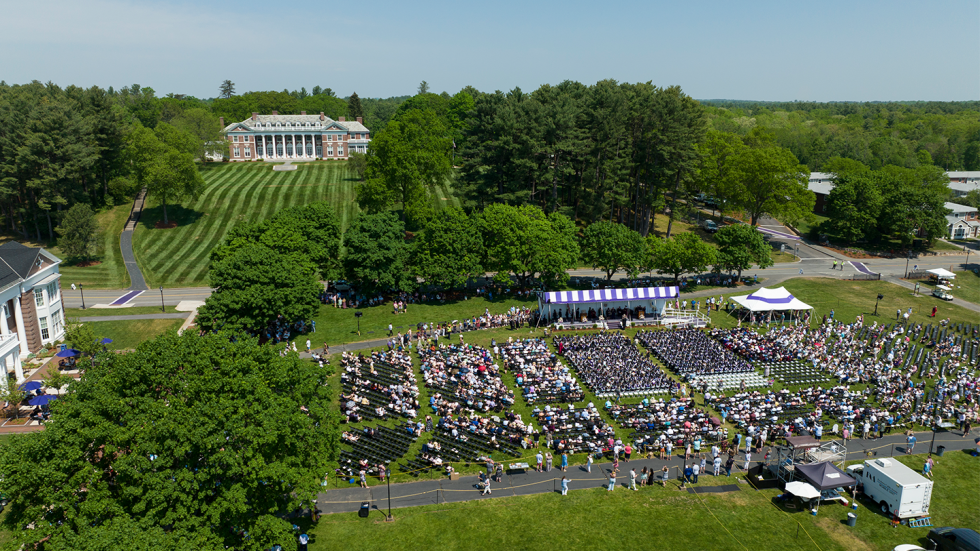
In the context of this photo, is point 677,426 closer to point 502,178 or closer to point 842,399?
point 842,399

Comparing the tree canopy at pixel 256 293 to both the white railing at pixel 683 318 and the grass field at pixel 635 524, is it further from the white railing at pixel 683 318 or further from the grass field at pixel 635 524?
the white railing at pixel 683 318

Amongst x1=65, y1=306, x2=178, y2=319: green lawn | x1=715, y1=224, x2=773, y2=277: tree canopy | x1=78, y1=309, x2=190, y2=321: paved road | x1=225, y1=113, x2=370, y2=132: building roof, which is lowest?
x1=78, y1=309, x2=190, y2=321: paved road

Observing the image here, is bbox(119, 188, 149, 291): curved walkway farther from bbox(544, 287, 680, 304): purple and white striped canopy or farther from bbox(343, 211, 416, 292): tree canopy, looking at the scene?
bbox(544, 287, 680, 304): purple and white striped canopy

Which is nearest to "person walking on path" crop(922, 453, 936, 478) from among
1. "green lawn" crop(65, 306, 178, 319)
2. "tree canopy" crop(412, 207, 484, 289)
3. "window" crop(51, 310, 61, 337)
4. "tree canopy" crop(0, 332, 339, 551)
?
"tree canopy" crop(0, 332, 339, 551)

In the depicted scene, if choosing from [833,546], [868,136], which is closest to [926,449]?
[833,546]

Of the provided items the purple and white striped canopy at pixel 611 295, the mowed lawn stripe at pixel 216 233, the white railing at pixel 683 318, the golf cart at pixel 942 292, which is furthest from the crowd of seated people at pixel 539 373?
the golf cart at pixel 942 292

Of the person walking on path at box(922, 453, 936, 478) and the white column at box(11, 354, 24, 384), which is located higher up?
the white column at box(11, 354, 24, 384)
